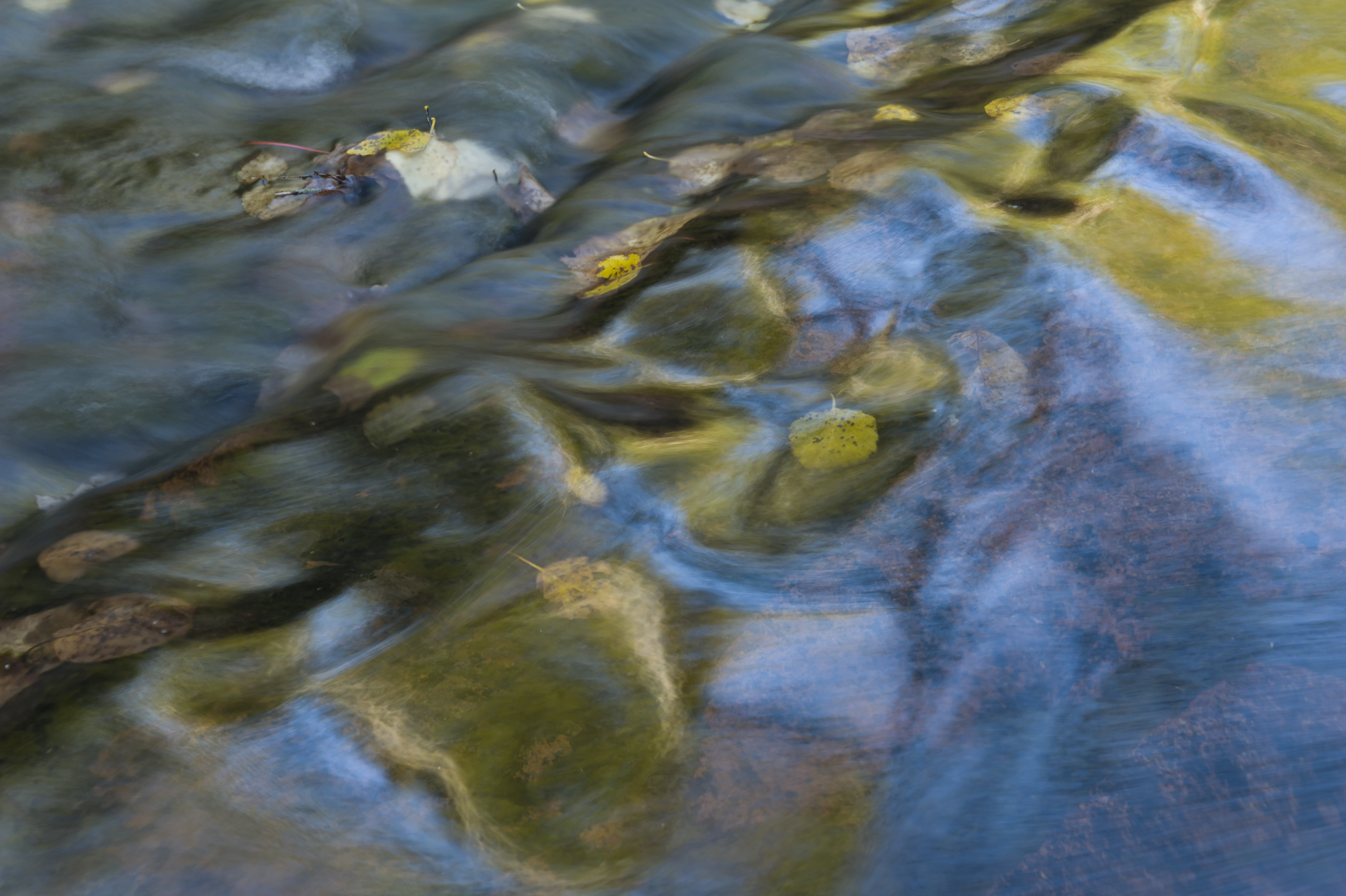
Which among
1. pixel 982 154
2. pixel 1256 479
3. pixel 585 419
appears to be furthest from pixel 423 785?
pixel 982 154

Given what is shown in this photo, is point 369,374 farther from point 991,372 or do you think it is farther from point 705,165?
point 705,165

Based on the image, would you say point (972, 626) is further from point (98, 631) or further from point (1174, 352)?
point (98, 631)

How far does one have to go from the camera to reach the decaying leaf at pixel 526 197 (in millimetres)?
4703

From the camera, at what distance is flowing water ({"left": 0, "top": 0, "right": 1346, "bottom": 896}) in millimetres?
1773

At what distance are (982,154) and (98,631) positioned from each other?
3.74 m

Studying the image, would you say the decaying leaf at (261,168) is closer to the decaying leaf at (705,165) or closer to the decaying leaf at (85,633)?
the decaying leaf at (705,165)

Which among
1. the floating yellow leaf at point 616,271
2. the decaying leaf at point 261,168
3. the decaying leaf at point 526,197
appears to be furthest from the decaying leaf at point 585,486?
the decaying leaf at point 261,168

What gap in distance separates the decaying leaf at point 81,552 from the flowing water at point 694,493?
0.01 m

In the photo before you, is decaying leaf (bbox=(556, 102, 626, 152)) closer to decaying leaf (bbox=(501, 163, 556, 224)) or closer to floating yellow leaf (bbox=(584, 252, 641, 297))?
decaying leaf (bbox=(501, 163, 556, 224))

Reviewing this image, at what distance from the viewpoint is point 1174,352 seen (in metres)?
2.65

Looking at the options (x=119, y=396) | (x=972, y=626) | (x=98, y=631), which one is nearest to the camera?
(x=972, y=626)

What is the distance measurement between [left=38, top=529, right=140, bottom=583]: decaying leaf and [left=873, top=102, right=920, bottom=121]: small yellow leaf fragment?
3.82 m

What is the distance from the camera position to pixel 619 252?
412 centimetres

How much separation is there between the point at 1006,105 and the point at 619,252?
2.06 meters
